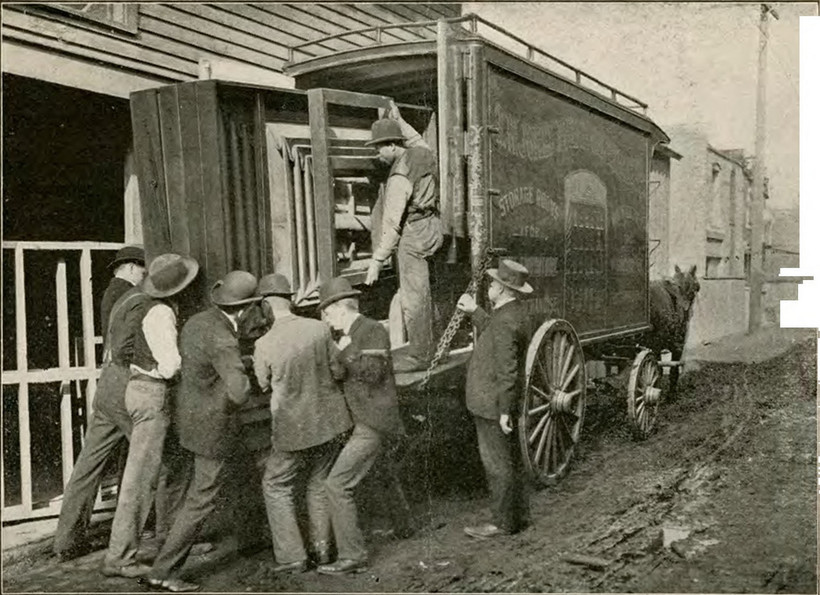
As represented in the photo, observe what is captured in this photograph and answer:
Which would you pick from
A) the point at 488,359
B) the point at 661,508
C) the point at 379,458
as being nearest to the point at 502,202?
the point at 488,359

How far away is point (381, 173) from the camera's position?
17.3 feet

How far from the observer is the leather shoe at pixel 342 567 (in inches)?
161

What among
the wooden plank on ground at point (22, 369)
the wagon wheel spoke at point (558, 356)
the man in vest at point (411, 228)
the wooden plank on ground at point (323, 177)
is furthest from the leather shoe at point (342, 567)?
the wagon wheel spoke at point (558, 356)

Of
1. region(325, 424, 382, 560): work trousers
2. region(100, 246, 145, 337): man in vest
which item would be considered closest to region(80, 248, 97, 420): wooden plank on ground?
region(100, 246, 145, 337): man in vest

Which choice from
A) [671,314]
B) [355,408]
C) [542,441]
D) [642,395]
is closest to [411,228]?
[355,408]

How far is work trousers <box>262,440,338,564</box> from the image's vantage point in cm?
407

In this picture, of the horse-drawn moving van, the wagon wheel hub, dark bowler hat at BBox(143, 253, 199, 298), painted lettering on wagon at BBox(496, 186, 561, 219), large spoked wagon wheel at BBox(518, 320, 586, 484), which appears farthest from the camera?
the wagon wheel hub

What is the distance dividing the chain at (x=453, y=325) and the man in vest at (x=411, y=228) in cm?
17

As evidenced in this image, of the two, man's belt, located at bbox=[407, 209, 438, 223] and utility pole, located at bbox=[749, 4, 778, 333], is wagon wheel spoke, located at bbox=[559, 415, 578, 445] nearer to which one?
man's belt, located at bbox=[407, 209, 438, 223]

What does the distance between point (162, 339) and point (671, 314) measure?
691cm

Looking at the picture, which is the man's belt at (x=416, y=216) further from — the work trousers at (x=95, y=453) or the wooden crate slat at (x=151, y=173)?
the work trousers at (x=95, y=453)

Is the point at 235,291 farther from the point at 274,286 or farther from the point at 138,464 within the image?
the point at 138,464

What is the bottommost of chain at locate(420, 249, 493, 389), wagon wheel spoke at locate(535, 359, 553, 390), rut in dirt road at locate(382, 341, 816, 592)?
rut in dirt road at locate(382, 341, 816, 592)

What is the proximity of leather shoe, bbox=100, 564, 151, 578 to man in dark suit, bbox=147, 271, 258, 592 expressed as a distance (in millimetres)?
219
